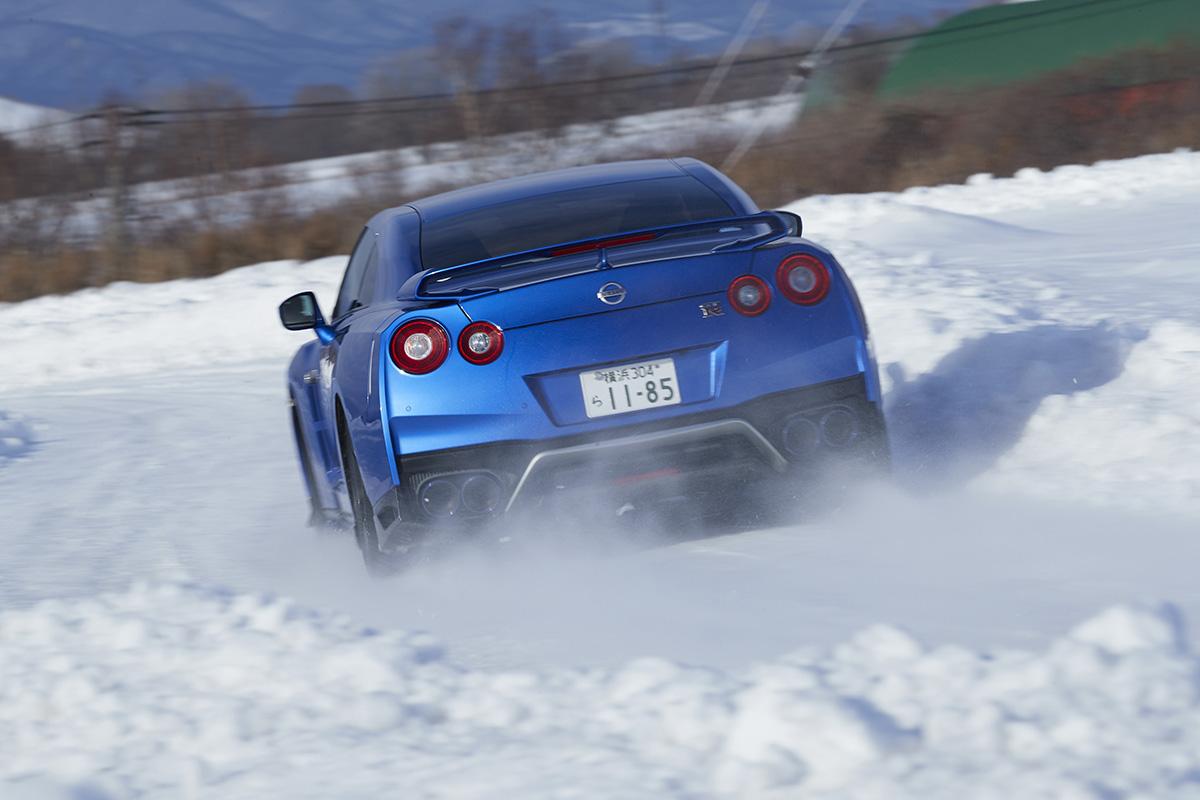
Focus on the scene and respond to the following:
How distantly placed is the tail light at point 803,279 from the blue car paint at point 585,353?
26 mm

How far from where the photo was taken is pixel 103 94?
23.7m

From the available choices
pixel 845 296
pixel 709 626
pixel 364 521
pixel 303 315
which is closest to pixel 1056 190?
pixel 303 315

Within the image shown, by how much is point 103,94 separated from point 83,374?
10.2 meters

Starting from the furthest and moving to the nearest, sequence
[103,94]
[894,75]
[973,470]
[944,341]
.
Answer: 1. [894,75]
2. [103,94]
3. [944,341]
4. [973,470]

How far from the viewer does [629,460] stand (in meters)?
5.17

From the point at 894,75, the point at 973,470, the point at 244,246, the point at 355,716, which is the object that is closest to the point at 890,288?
the point at 973,470

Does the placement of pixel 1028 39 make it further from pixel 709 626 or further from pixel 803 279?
pixel 709 626

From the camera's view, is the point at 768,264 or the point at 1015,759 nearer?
the point at 1015,759

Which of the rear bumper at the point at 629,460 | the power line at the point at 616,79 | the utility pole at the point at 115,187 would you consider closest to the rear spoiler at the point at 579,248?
the rear bumper at the point at 629,460

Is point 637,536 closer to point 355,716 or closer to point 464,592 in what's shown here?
point 464,592

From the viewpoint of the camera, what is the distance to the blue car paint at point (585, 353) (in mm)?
5129

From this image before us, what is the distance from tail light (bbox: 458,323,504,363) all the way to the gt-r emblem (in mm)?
317

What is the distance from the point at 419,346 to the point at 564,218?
0.92 metres

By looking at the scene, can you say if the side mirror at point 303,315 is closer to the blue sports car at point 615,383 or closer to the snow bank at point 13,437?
the blue sports car at point 615,383
